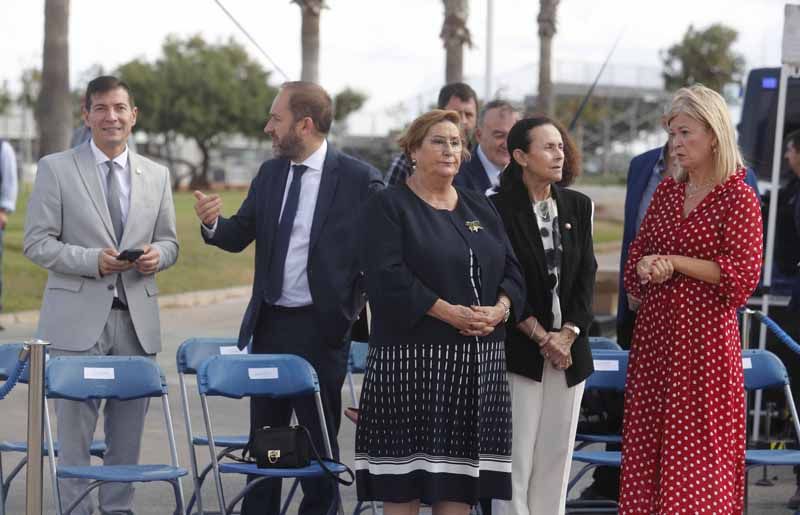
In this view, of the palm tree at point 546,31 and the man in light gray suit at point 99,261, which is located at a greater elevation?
the palm tree at point 546,31

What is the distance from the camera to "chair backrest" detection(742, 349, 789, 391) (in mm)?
7098

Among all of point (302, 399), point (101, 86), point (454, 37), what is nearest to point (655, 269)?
point (302, 399)

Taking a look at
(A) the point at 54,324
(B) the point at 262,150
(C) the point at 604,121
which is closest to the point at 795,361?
(A) the point at 54,324

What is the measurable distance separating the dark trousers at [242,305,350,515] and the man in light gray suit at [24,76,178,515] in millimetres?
589

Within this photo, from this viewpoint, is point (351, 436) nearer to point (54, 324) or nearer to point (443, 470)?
point (54, 324)

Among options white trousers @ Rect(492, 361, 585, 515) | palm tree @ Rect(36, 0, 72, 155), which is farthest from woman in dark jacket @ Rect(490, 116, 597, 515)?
palm tree @ Rect(36, 0, 72, 155)

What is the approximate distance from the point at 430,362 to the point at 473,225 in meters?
0.62

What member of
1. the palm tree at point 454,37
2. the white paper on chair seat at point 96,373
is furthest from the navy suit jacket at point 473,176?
the palm tree at point 454,37

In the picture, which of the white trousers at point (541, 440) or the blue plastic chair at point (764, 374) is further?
the blue plastic chair at point (764, 374)

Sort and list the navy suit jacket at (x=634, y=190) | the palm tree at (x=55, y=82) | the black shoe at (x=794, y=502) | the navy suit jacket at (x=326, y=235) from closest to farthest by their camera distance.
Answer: the navy suit jacket at (x=326, y=235), the navy suit jacket at (x=634, y=190), the black shoe at (x=794, y=502), the palm tree at (x=55, y=82)

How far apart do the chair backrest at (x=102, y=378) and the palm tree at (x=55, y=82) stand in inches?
511

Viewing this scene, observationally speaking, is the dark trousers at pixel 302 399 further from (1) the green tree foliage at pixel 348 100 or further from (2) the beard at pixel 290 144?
(1) the green tree foliage at pixel 348 100

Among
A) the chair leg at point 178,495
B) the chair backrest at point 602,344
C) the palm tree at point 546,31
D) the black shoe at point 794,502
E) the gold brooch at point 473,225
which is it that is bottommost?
→ the black shoe at point 794,502

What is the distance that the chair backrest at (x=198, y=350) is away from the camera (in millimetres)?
7125
